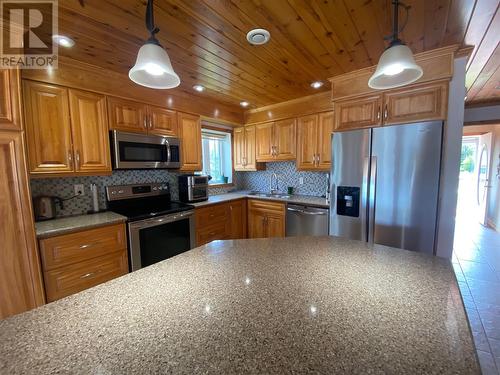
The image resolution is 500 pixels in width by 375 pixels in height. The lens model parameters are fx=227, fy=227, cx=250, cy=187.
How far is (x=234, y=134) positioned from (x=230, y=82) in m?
1.48

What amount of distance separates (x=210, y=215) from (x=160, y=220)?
78 cm

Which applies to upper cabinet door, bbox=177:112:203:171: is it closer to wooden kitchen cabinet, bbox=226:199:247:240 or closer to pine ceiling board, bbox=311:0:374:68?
wooden kitchen cabinet, bbox=226:199:247:240

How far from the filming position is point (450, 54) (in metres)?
1.94

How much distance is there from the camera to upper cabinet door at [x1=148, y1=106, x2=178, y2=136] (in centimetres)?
267

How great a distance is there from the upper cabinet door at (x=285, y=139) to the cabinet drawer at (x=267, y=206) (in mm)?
721

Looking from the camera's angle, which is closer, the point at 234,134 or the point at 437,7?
the point at 437,7

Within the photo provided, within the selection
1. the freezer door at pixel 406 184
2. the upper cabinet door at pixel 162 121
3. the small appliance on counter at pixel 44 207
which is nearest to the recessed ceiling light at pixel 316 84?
the freezer door at pixel 406 184

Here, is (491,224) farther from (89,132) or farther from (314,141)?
(89,132)

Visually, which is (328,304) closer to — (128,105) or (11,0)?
(11,0)

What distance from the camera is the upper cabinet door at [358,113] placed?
2.35 metres

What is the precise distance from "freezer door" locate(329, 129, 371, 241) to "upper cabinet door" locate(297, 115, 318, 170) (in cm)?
53

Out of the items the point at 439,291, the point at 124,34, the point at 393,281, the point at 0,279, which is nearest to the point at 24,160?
the point at 0,279

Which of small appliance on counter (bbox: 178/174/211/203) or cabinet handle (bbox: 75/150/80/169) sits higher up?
cabinet handle (bbox: 75/150/80/169)

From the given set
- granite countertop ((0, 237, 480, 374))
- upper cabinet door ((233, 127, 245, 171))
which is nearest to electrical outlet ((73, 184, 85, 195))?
granite countertop ((0, 237, 480, 374))
